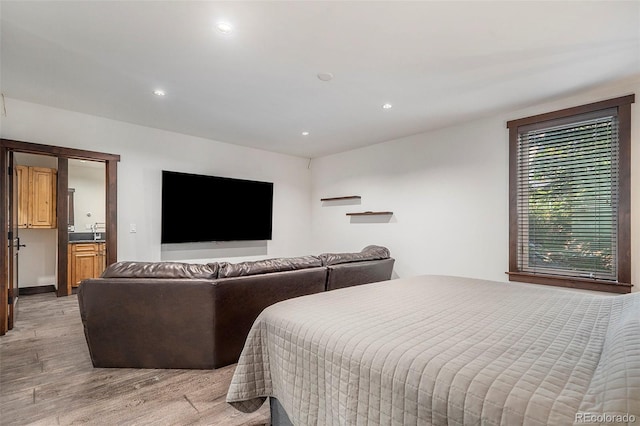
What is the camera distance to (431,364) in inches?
37.6

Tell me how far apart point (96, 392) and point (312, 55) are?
2930 mm

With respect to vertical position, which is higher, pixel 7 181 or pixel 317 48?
pixel 317 48

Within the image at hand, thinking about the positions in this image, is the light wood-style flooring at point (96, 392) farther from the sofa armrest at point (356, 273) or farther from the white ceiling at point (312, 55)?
the white ceiling at point (312, 55)

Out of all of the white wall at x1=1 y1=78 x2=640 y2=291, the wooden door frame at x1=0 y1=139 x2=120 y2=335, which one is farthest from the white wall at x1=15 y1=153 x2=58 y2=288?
the white wall at x1=1 y1=78 x2=640 y2=291

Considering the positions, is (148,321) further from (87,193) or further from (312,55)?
(87,193)

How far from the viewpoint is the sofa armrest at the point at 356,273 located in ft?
9.71

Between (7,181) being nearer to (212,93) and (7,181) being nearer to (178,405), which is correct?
(212,93)

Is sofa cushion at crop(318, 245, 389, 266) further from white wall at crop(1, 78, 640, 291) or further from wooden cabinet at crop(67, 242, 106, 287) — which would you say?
wooden cabinet at crop(67, 242, 106, 287)

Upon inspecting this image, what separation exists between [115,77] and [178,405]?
2779 mm

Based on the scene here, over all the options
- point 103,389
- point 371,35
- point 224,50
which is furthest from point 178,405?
point 371,35

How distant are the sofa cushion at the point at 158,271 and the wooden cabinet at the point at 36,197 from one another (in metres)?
3.79

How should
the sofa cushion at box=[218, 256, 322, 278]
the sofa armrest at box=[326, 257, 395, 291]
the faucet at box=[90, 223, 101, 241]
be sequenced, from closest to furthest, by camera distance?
the sofa cushion at box=[218, 256, 322, 278] → the sofa armrest at box=[326, 257, 395, 291] → the faucet at box=[90, 223, 101, 241]

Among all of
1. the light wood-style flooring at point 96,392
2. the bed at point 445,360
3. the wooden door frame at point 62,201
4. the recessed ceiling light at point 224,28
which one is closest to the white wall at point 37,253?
the wooden door frame at point 62,201

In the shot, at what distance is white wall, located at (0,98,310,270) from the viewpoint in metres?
3.55
